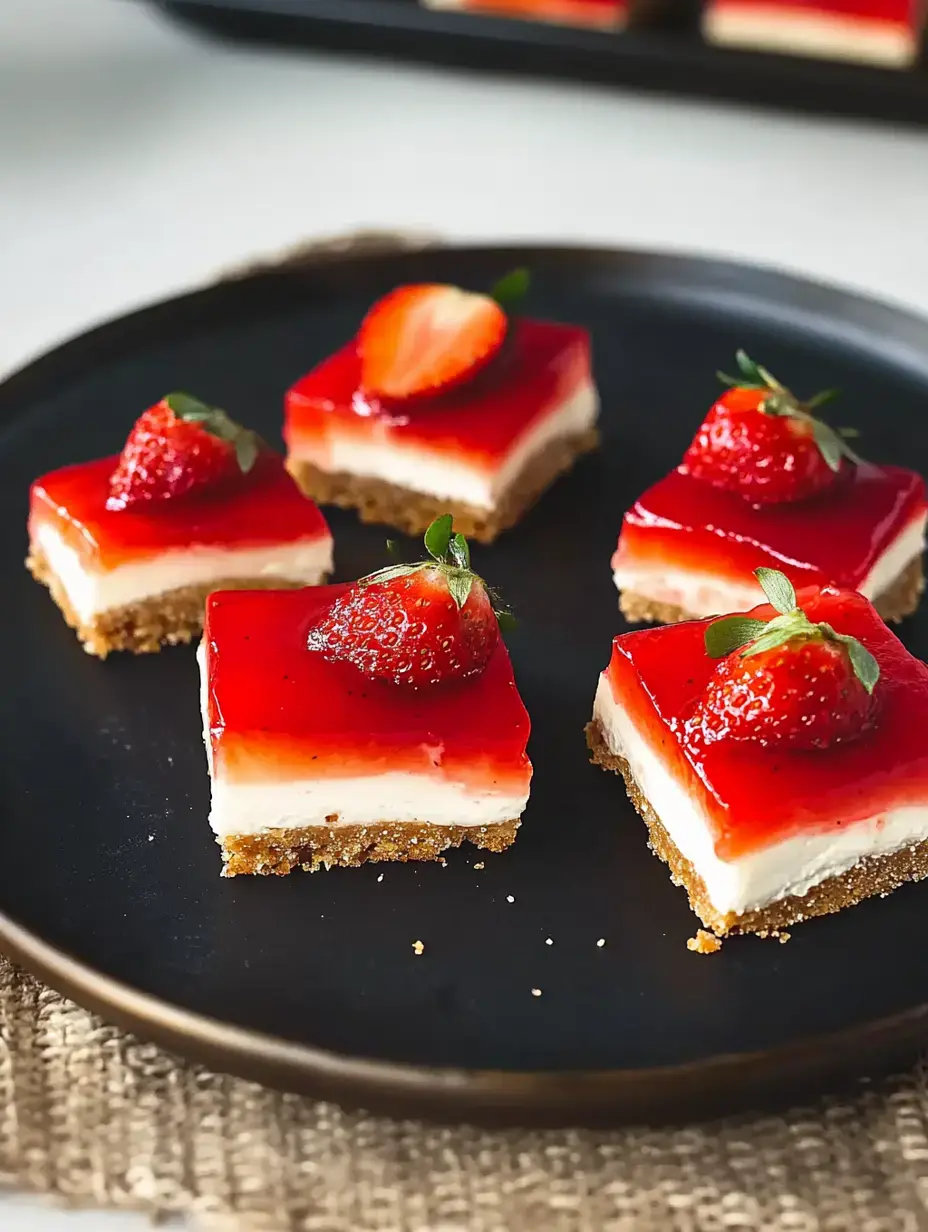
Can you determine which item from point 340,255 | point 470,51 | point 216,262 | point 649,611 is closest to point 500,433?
point 649,611

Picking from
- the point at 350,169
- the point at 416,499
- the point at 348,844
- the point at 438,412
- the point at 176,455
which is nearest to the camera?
the point at 348,844

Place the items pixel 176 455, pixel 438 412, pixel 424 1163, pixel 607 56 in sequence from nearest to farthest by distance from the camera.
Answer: pixel 424 1163 < pixel 176 455 < pixel 438 412 < pixel 607 56

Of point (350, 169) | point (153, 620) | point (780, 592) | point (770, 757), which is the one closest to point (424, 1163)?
point (770, 757)

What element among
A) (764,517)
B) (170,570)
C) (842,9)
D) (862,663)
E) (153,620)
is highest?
(842,9)

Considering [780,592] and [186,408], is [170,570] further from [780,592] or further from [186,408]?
[780,592]

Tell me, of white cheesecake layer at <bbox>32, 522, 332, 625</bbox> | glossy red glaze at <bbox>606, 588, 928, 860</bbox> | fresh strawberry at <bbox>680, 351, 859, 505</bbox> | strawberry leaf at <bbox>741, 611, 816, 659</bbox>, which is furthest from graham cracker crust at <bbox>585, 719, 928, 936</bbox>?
white cheesecake layer at <bbox>32, 522, 332, 625</bbox>

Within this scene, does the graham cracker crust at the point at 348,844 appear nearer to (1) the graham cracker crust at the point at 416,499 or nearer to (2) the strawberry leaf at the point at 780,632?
(2) the strawberry leaf at the point at 780,632
